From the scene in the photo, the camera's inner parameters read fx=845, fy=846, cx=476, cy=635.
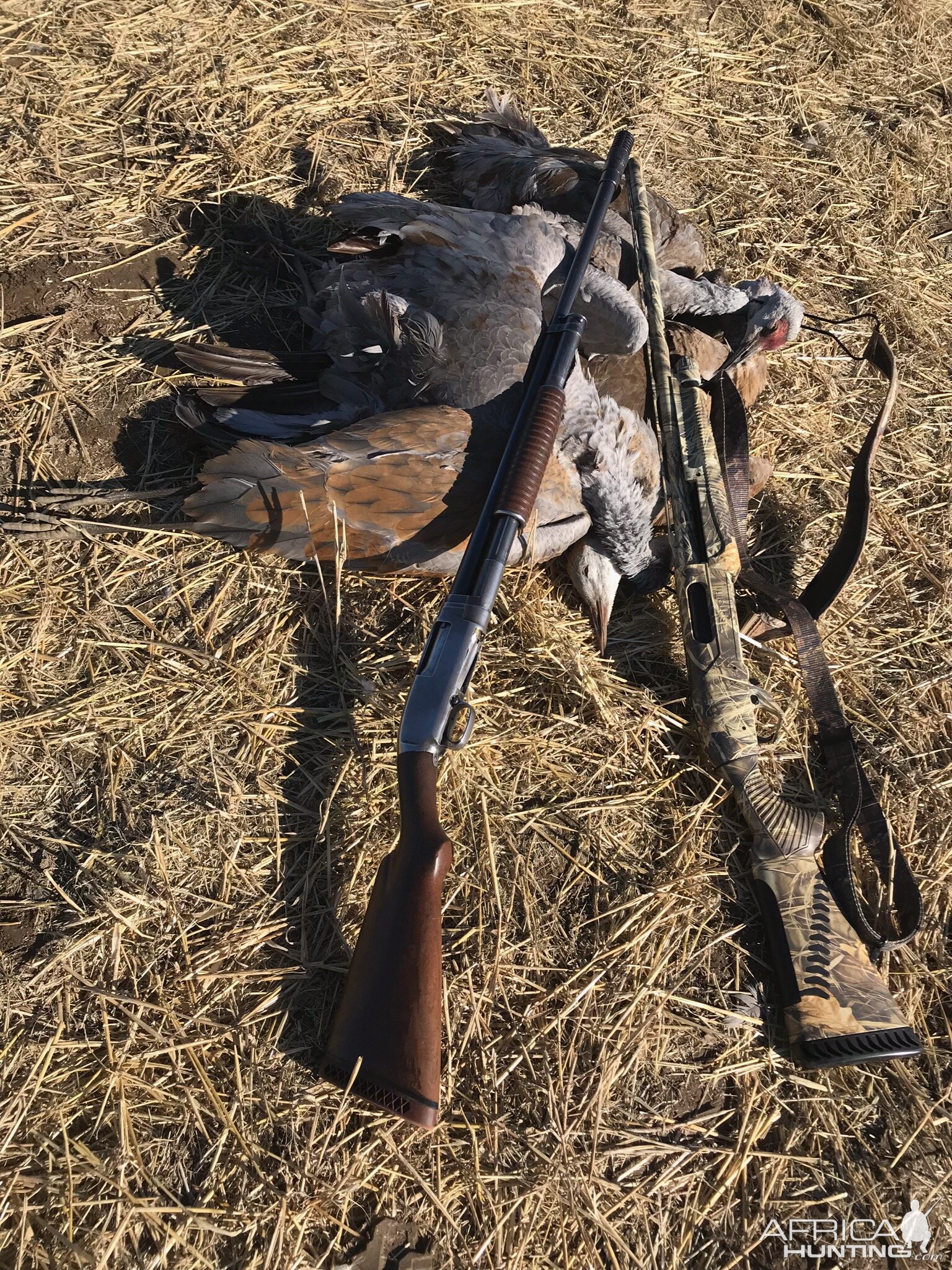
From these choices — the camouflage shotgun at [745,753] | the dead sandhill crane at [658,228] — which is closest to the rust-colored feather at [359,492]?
the camouflage shotgun at [745,753]

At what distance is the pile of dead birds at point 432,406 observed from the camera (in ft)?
9.43

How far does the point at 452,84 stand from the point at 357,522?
321cm

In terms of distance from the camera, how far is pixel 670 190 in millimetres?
4648

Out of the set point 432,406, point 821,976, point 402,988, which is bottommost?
point 821,976

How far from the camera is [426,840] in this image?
88.7 inches

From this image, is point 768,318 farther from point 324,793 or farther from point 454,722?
point 324,793

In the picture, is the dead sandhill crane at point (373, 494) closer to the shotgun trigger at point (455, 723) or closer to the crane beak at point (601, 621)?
the crane beak at point (601, 621)

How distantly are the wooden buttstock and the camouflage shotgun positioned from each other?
3.76 feet

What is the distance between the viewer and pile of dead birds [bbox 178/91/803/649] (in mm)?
2873

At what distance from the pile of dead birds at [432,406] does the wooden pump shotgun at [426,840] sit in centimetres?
24

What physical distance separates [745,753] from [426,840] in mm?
1243

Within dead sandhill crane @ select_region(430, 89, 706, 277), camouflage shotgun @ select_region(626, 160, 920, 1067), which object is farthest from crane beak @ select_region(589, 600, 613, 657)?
dead sandhill crane @ select_region(430, 89, 706, 277)

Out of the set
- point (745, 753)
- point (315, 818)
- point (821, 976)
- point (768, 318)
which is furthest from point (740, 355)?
point (315, 818)

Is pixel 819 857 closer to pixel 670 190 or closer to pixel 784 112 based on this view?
pixel 670 190
